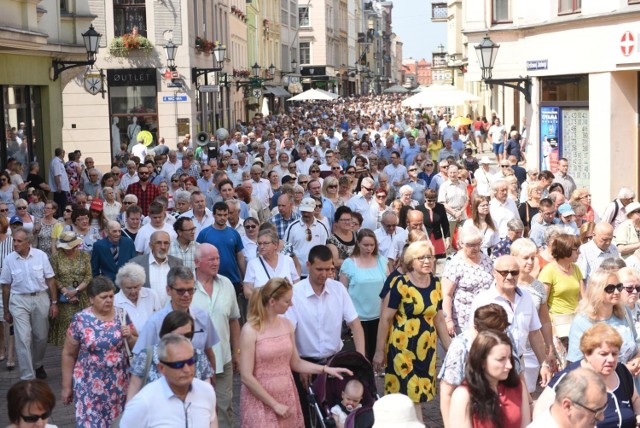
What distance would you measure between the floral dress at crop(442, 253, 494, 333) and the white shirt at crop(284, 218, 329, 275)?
2.76 metres

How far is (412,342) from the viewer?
8.44 metres

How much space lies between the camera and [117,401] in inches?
309

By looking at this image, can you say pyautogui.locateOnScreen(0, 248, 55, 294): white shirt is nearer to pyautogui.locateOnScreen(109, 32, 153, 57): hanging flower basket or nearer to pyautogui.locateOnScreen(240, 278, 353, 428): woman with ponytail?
pyautogui.locateOnScreen(240, 278, 353, 428): woman with ponytail

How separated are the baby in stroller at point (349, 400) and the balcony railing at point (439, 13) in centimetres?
8274

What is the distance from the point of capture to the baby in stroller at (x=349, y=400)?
291 inches

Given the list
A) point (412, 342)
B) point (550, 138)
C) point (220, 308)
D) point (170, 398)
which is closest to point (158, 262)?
point (220, 308)

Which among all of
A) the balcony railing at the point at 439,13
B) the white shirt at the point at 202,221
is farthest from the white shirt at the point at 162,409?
the balcony railing at the point at 439,13

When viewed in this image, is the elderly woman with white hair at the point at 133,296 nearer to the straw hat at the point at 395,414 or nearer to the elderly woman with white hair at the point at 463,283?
the elderly woman with white hair at the point at 463,283

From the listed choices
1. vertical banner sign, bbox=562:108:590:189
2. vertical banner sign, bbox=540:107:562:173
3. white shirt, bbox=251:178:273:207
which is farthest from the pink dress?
vertical banner sign, bbox=540:107:562:173

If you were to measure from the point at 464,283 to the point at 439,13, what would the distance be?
8332 cm

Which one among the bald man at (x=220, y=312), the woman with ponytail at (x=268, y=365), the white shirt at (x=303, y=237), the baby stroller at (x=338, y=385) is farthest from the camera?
the white shirt at (x=303, y=237)

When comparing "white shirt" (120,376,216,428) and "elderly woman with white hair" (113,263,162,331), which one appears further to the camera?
"elderly woman with white hair" (113,263,162,331)

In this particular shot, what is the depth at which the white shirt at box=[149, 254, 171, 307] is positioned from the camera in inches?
378

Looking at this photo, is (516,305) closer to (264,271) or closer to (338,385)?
(338,385)
